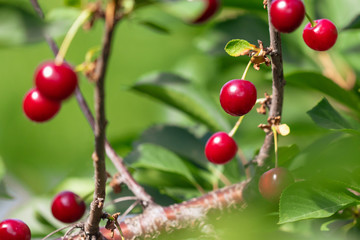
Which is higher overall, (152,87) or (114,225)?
(152,87)

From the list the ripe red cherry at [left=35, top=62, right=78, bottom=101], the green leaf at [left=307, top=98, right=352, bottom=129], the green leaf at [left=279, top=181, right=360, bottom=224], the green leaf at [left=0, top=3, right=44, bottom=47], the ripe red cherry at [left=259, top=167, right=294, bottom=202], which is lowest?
the green leaf at [left=279, top=181, right=360, bottom=224]

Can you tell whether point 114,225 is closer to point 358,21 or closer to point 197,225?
point 197,225

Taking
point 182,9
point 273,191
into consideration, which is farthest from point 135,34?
point 182,9

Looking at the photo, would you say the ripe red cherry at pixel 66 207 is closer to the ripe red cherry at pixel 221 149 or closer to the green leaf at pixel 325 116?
the ripe red cherry at pixel 221 149

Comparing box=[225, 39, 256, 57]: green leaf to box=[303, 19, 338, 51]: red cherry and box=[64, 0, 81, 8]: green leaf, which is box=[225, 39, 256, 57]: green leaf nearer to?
box=[303, 19, 338, 51]: red cherry

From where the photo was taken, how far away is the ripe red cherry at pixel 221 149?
110 cm

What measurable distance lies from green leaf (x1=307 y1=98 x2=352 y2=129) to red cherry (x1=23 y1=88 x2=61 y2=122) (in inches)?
20.1

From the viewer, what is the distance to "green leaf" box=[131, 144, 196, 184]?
1.34 metres

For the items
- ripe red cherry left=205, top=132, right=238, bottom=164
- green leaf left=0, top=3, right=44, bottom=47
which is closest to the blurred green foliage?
green leaf left=0, top=3, right=44, bottom=47

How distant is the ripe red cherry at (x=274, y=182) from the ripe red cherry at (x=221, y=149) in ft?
0.41

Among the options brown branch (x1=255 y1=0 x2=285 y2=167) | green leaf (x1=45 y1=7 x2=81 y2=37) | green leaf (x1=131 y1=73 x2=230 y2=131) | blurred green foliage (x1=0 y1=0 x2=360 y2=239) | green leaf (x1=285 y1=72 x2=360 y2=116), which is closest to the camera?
green leaf (x1=45 y1=7 x2=81 y2=37)

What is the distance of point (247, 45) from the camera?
34.0 inches

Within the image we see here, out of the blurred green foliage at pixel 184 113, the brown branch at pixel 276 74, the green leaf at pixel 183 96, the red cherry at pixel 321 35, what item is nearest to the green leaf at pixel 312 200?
the blurred green foliage at pixel 184 113

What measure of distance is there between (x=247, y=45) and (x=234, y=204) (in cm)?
41
